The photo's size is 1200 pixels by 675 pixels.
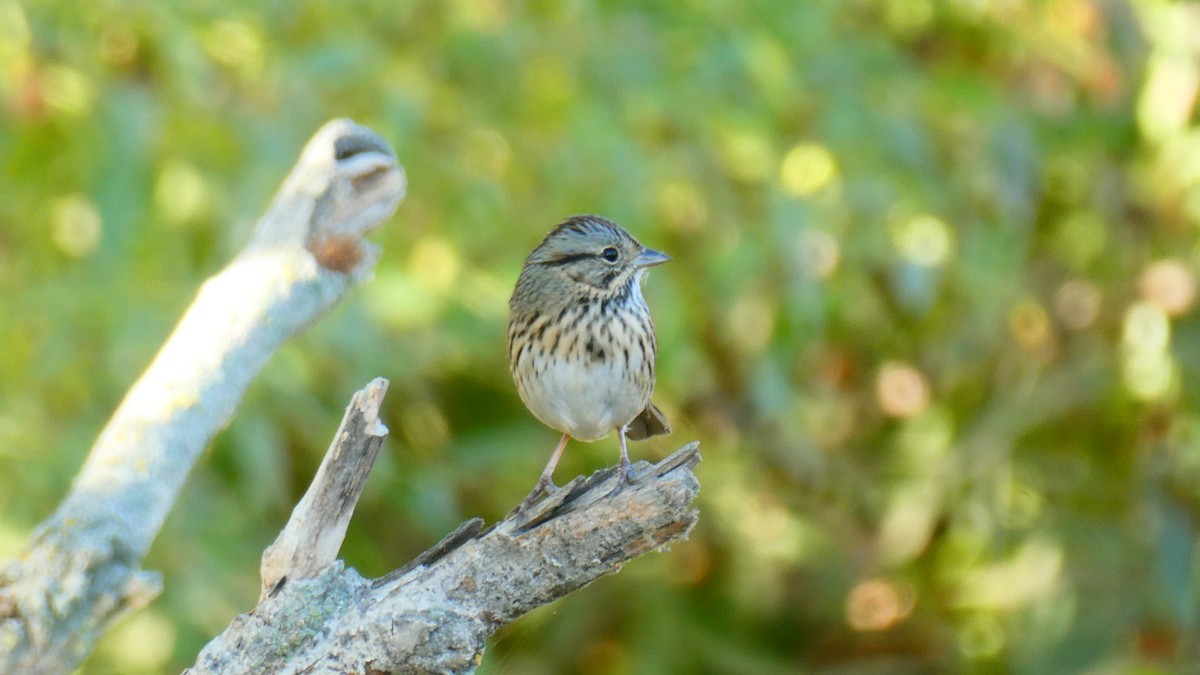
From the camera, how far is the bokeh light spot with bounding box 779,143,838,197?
14.0 feet

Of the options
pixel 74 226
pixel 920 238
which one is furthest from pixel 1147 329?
pixel 74 226

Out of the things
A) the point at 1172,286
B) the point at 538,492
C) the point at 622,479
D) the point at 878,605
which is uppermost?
the point at 1172,286

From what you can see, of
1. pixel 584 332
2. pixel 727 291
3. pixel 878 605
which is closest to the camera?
pixel 584 332

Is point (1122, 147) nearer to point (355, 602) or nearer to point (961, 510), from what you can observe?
point (961, 510)

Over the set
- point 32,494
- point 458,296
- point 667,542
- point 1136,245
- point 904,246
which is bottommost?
point 667,542

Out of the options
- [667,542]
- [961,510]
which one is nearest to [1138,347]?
[961,510]

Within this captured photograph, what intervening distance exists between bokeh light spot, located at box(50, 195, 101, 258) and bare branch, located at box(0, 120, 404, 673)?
1660mm

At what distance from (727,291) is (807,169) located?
1.43 feet

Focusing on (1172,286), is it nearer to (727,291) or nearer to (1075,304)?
(1075,304)

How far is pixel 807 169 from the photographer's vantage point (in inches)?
171

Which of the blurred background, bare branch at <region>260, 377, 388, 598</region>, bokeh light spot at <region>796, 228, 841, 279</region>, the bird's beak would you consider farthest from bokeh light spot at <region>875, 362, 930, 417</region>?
bare branch at <region>260, 377, 388, 598</region>

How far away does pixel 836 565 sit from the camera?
5539mm

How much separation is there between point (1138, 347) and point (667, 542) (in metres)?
3.05

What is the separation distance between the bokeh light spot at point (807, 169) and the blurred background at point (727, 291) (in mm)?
13
